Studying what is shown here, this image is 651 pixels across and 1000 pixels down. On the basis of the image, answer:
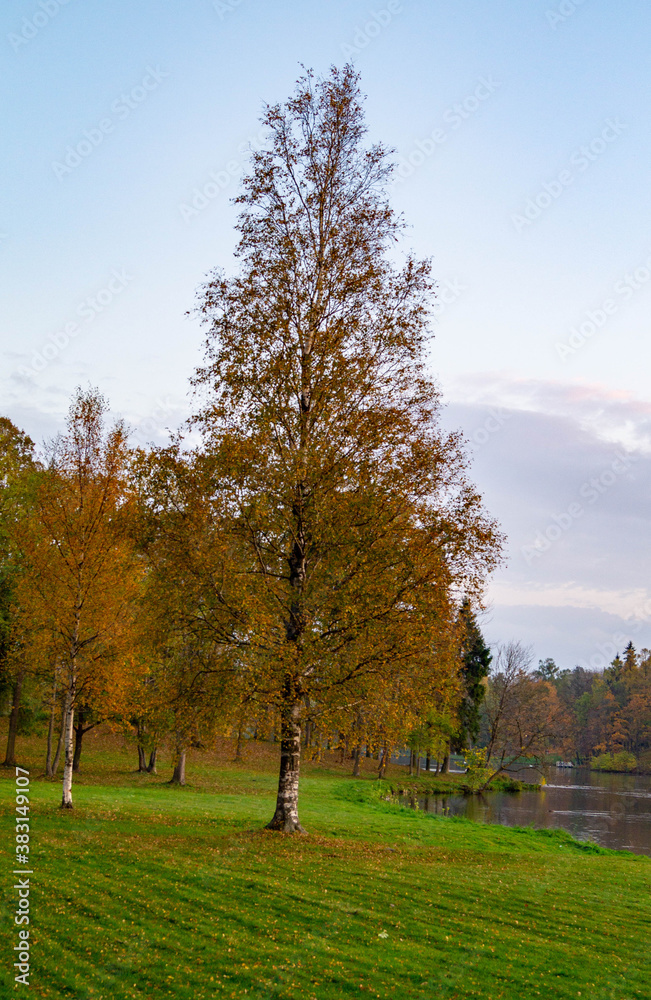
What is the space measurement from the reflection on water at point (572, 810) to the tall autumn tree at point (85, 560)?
2350 centimetres

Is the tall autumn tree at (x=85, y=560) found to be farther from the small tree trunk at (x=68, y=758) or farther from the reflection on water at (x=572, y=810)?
the reflection on water at (x=572, y=810)

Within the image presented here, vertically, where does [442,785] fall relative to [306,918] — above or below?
below

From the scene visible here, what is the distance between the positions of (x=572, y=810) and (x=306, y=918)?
136 ft

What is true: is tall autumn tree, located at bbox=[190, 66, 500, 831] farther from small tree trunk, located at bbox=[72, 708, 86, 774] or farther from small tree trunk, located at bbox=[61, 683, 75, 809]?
small tree trunk, located at bbox=[72, 708, 86, 774]

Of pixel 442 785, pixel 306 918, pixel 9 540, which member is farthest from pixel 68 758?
pixel 442 785

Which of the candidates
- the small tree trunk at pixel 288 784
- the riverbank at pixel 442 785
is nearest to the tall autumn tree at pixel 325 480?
the small tree trunk at pixel 288 784

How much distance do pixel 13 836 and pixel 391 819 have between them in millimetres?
17494

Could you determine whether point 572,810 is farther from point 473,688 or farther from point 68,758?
point 68,758

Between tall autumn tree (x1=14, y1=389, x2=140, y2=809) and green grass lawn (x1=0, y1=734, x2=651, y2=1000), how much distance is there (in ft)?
13.9

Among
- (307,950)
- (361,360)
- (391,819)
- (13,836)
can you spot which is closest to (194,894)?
(307,950)

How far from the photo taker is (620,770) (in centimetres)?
10144

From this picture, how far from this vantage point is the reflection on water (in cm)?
3462

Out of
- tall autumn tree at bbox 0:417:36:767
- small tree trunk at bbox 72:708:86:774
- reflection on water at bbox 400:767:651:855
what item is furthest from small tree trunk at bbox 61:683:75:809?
reflection on water at bbox 400:767:651:855

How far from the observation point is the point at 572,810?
4522cm
